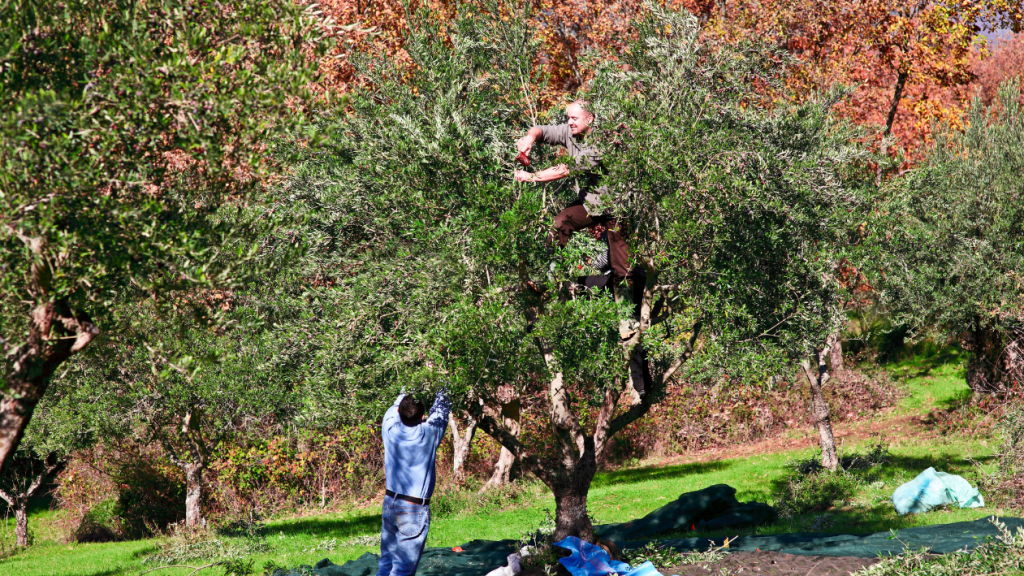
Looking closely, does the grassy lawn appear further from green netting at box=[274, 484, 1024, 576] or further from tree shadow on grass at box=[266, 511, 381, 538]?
green netting at box=[274, 484, 1024, 576]

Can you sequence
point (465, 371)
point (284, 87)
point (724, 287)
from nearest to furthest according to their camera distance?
point (284, 87), point (465, 371), point (724, 287)

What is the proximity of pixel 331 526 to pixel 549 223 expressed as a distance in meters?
13.0

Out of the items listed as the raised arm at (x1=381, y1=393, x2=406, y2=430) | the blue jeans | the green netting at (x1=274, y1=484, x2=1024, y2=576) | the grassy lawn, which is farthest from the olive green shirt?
the grassy lawn

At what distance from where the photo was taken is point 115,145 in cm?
563

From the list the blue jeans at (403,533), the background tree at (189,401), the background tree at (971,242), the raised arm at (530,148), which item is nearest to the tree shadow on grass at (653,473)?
the background tree at (971,242)

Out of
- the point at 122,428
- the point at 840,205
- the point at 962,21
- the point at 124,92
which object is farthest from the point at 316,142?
the point at 962,21

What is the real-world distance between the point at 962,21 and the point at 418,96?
627 inches

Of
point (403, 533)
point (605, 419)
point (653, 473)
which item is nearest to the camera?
point (403, 533)

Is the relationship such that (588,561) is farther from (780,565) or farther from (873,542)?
(873,542)

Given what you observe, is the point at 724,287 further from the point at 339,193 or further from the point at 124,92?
the point at 124,92

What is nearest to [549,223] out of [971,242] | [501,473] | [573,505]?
[573,505]

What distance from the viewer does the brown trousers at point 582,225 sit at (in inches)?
316

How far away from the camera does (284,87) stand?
6016 mm

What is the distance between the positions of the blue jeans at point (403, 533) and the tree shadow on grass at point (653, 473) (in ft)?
45.6
